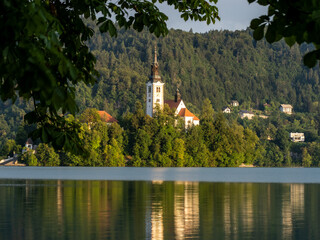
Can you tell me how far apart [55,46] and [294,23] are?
2051mm

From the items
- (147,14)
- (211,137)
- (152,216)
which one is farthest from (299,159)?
(147,14)

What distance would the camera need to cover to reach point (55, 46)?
5777mm

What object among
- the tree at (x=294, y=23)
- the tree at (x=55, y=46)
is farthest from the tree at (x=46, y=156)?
the tree at (x=294, y=23)

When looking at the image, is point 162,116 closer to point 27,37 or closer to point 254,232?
point 254,232

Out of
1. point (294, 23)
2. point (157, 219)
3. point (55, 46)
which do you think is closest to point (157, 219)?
point (157, 219)

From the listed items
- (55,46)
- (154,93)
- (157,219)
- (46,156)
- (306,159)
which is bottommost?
(157,219)

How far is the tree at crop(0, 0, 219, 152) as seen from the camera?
5.04 m

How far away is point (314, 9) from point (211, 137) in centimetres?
14388

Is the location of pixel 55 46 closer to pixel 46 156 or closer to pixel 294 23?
pixel 294 23

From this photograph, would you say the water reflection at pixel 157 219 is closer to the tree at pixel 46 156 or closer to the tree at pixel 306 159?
the tree at pixel 46 156

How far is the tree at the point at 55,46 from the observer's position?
5039 mm

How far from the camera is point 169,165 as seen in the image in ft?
473

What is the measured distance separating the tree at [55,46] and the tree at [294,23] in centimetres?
170

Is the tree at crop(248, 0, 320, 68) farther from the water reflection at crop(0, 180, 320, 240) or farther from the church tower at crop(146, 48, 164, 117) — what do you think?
the church tower at crop(146, 48, 164, 117)
